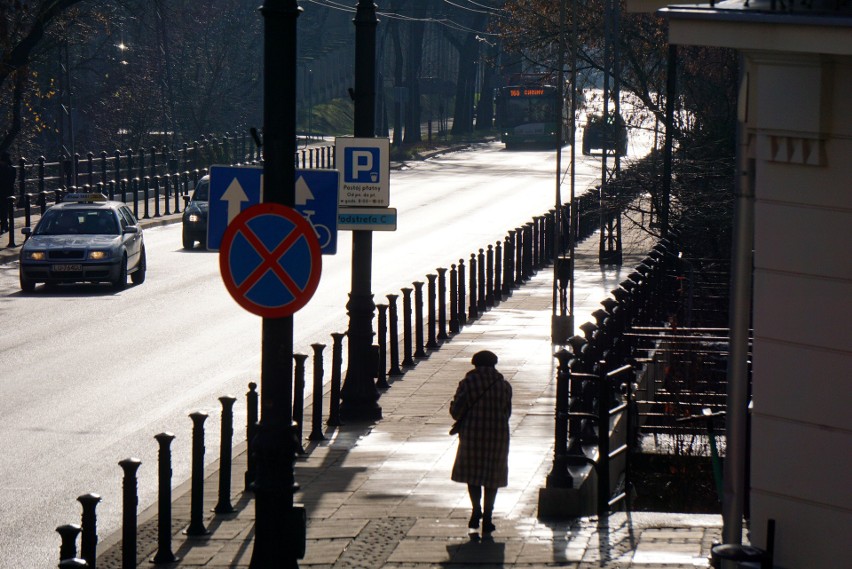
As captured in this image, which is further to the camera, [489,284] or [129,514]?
[489,284]

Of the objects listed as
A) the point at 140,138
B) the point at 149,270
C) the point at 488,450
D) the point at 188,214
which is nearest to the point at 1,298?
the point at 149,270

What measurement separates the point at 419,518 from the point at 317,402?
3.91 metres

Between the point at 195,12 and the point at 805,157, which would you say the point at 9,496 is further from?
the point at 195,12

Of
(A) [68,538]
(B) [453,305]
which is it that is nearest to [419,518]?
(A) [68,538]

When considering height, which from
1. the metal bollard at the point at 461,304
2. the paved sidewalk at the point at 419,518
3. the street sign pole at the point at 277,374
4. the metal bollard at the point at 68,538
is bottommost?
the paved sidewalk at the point at 419,518

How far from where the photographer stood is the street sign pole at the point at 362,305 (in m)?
15.0

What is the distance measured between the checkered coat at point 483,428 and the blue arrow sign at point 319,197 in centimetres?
151

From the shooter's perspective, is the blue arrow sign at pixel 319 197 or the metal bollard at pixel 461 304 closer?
the blue arrow sign at pixel 319 197

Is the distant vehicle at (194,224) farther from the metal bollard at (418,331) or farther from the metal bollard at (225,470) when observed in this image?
the metal bollard at (225,470)

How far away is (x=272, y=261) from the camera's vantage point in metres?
8.01

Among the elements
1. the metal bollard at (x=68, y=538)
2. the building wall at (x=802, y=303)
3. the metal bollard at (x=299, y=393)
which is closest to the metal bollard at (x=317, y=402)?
the metal bollard at (x=299, y=393)

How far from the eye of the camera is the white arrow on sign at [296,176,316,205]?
419 inches

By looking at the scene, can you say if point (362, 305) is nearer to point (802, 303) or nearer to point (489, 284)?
point (802, 303)

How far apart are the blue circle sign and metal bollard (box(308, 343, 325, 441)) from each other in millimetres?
6449
